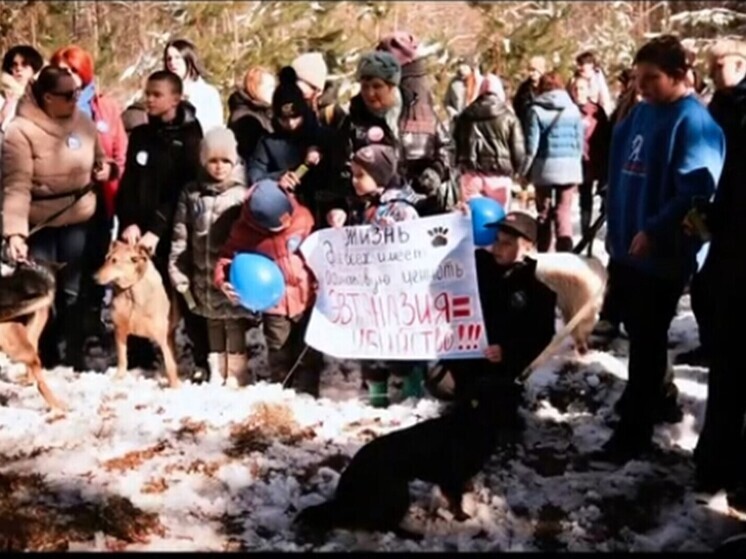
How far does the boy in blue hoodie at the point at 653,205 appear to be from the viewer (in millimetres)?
4301

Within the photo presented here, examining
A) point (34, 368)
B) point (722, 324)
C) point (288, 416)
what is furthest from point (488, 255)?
point (34, 368)

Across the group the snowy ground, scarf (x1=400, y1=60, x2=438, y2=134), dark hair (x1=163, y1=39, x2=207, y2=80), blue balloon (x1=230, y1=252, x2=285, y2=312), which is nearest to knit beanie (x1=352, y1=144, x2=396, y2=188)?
scarf (x1=400, y1=60, x2=438, y2=134)

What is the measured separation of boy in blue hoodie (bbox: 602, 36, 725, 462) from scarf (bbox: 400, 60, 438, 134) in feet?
4.80

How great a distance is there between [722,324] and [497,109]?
4016mm

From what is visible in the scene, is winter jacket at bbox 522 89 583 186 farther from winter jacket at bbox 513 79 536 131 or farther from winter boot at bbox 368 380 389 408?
winter boot at bbox 368 380 389 408

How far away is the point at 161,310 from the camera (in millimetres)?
5746

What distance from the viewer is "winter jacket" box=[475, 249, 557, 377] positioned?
422cm

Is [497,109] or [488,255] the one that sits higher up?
[497,109]

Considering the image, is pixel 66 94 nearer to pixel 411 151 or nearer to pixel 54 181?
pixel 54 181

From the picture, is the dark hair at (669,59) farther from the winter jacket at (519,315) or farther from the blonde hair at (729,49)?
the winter jacket at (519,315)

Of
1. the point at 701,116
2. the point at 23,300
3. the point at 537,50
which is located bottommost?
the point at 23,300

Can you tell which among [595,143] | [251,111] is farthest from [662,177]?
[595,143]

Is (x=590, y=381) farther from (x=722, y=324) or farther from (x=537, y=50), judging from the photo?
(x=537, y=50)

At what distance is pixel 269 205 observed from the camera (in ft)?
17.6
